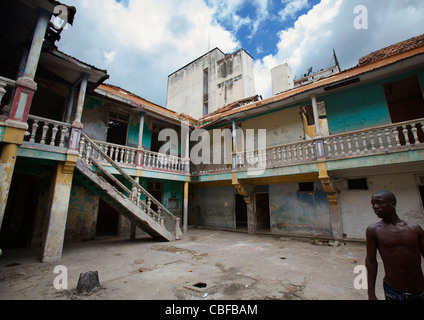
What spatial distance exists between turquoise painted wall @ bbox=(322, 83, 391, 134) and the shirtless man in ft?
24.5

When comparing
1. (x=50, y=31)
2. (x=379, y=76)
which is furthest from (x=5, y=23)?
(x=379, y=76)

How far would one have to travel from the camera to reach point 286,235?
32.3 ft

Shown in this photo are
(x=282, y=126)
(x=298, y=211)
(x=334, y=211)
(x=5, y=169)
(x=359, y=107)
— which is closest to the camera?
(x=5, y=169)

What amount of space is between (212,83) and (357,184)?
58.5ft

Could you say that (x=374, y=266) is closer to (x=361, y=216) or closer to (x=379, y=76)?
(x=361, y=216)

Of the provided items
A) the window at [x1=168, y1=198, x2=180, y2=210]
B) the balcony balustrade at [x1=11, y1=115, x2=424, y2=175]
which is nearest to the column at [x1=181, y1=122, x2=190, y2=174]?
the balcony balustrade at [x1=11, y1=115, x2=424, y2=175]

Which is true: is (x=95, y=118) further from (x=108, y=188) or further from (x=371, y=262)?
(x=371, y=262)

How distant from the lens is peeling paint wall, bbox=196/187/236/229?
12.5 meters

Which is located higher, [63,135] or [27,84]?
[27,84]

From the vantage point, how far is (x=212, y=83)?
22406 mm

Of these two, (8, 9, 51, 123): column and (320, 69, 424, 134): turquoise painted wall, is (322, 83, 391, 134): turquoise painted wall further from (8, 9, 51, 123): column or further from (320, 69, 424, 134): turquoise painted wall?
(8, 9, 51, 123): column

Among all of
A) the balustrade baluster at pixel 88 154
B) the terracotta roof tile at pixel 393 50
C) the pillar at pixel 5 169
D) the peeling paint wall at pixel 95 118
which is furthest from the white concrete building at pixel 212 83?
the pillar at pixel 5 169

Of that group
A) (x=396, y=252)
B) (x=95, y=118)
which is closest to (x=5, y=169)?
(x=95, y=118)
